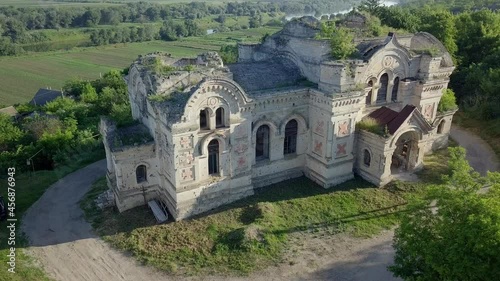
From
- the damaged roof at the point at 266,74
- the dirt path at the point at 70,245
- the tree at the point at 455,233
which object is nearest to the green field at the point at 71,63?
the dirt path at the point at 70,245

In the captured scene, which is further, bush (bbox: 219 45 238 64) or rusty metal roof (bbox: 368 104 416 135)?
bush (bbox: 219 45 238 64)

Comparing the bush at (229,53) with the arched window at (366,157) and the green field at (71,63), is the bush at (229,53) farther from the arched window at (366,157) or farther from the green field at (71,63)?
the arched window at (366,157)

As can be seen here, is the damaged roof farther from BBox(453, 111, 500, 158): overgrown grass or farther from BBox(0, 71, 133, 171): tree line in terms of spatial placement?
BBox(453, 111, 500, 158): overgrown grass

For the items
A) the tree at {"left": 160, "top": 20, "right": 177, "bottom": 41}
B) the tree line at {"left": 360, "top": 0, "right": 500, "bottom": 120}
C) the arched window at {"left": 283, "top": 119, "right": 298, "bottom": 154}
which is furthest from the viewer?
the tree at {"left": 160, "top": 20, "right": 177, "bottom": 41}

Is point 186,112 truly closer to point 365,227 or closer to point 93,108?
point 365,227

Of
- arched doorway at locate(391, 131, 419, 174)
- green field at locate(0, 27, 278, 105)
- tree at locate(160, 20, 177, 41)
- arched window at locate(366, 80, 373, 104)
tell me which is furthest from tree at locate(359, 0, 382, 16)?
tree at locate(160, 20, 177, 41)

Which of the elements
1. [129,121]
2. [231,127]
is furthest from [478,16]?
[129,121]
